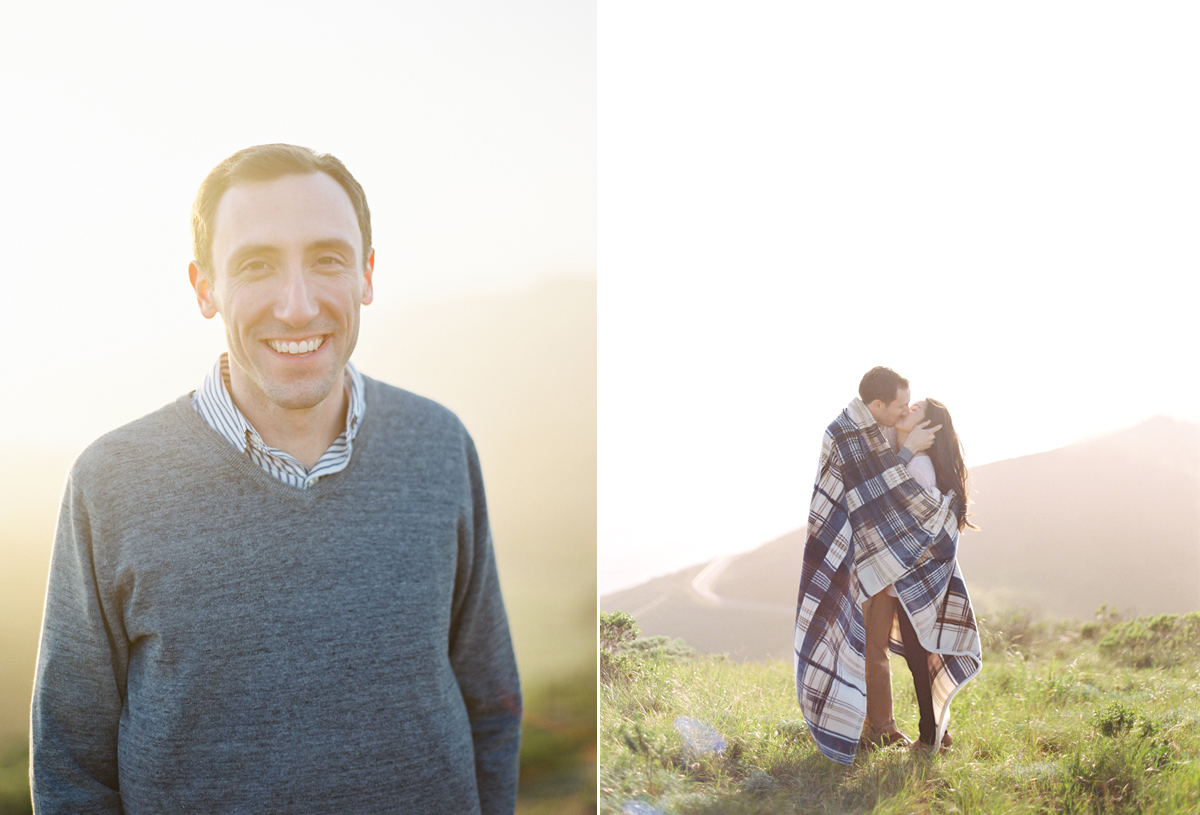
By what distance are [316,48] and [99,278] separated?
96 cm

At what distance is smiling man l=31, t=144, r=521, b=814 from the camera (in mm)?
1686

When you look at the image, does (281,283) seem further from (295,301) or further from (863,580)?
(863,580)

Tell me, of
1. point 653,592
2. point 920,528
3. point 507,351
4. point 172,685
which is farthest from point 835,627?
point 172,685

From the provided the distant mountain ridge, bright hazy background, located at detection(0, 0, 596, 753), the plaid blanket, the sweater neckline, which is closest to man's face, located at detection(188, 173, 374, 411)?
the sweater neckline

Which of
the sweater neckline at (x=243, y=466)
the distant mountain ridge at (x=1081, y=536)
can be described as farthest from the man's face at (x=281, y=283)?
the distant mountain ridge at (x=1081, y=536)

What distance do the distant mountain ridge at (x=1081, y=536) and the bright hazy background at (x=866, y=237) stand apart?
0.11 m

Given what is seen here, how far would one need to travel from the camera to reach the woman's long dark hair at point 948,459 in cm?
300

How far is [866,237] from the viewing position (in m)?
3.25

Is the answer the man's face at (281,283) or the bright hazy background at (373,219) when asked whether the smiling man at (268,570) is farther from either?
the bright hazy background at (373,219)

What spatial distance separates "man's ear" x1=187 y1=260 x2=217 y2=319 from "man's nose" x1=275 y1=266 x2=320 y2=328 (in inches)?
7.8

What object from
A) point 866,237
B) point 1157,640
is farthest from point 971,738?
point 866,237

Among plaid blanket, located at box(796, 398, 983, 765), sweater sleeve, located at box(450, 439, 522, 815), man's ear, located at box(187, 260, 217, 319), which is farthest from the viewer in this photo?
plaid blanket, located at box(796, 398, 983, 765)

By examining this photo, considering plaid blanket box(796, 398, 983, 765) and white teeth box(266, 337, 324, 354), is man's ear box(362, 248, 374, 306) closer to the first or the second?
white teeth box(266, 337, 324, 354)

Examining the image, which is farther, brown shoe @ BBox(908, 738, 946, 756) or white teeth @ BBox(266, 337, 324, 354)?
brown shoe @ BBox(908, 738, 946, 756)
